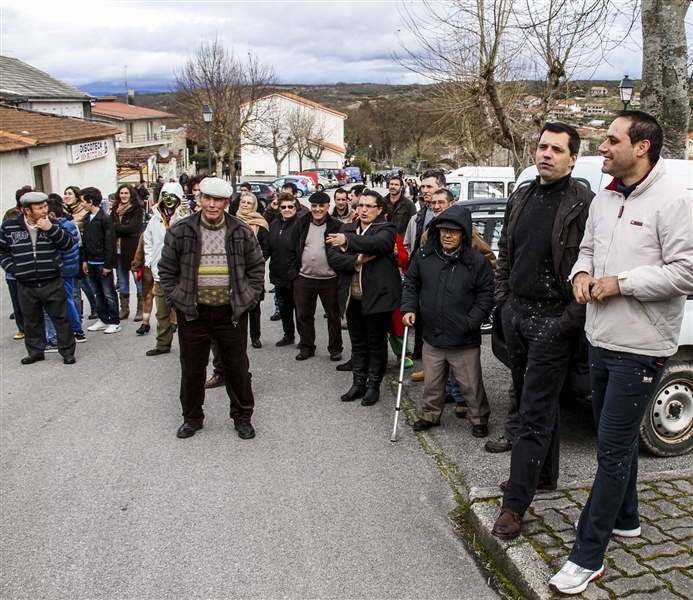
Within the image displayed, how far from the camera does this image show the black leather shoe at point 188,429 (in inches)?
227

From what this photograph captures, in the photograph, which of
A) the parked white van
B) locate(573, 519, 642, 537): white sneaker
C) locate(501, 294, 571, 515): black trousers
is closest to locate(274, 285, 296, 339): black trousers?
locate(501, 294, 571, 515): black trousers

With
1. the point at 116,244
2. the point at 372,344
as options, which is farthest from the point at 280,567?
the point at 116,244

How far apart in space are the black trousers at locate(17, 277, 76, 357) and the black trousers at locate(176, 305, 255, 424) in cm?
305

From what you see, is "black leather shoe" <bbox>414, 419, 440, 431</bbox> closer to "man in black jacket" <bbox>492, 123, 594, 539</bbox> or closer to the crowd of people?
the crowd of people

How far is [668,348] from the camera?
316 centimetres

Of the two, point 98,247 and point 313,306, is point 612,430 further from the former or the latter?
point 98,247

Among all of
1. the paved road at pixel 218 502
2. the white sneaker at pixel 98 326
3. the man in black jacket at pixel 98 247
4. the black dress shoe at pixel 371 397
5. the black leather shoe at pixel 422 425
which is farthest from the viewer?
the white sneaker at pixel 98 326

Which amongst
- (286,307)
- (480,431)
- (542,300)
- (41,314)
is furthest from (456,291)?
(41,314)

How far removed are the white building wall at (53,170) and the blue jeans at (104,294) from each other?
10.6 m

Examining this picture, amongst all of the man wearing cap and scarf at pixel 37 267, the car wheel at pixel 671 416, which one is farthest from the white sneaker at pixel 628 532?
the man wearing cap and scarf at pixel 37 267

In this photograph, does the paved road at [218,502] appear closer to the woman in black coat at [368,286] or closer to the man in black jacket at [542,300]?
the woman in black coat at [368,286]

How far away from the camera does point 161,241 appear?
8430mm

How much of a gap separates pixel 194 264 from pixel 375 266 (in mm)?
1786

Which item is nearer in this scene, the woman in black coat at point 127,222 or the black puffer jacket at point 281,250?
the black puffer jacket at point 281,250
